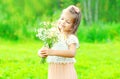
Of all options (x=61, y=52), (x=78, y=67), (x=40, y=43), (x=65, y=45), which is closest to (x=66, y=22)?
(x=65, y=45)

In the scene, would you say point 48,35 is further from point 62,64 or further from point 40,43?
point 40,43

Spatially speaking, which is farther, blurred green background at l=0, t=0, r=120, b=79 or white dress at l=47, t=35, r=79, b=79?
blurred green background at l=0, t=0, r=120, b=79

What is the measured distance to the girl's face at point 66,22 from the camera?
4309 mm

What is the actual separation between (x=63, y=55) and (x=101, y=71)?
12.2ft

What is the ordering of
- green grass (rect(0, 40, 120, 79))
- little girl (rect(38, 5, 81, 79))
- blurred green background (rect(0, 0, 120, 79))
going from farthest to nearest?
blurred green background (rect(0, 0, 120, 79)) < green grass (rect(0, 40, 120, 79)) < little girl (rect(38, 5, 81, 79))

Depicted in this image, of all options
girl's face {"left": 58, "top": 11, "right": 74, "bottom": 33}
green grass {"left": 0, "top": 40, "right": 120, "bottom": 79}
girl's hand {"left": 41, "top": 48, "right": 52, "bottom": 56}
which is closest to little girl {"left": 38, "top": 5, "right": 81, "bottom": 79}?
girl's face {"left": 58, "top": 11, "right": 74, "bottom": 33}

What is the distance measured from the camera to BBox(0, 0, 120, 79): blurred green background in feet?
25.5

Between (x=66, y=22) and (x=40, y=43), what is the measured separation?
962cm

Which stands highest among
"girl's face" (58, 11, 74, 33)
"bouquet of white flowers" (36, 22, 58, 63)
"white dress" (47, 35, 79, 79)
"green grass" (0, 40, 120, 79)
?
"girl's face" (58, 11, 74, 33)

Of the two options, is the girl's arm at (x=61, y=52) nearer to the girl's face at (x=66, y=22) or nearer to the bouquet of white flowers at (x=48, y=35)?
the bouquet of white flowers at (x=48, y=35)

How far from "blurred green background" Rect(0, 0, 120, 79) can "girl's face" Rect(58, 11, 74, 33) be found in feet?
9.66

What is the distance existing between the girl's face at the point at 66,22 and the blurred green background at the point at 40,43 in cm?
294

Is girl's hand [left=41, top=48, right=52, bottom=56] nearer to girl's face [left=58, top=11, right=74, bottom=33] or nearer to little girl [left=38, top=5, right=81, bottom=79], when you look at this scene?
little girl [left=38, top=5, right=81, bottom=79]

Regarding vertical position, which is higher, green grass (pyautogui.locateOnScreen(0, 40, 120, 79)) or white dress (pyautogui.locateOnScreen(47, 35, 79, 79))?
white dress (pyautogui.locateOnScreen(47, 35, 79, 79))
